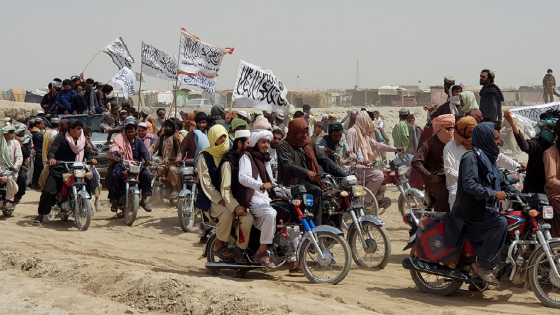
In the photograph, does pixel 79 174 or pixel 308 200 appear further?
pixel 79 174

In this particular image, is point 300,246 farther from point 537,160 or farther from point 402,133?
point 402,133

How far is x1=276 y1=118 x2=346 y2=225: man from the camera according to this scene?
851cm

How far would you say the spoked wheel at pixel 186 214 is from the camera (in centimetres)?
1177

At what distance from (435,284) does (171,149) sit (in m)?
7.57

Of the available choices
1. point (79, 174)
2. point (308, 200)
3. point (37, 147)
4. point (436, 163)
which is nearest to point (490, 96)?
point (436, 163)

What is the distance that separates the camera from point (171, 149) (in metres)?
13.9

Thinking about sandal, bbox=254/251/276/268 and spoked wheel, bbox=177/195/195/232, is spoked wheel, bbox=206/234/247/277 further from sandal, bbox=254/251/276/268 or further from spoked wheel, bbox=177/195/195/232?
spoked wheel, bbox=177/195/195/232

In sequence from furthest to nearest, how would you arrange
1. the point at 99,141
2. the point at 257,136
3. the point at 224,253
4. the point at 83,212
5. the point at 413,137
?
the point at 413,137
the point at 99,141
the point at 83,212
the point at 224,253
the point at 257,136

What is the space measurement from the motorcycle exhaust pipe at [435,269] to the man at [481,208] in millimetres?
178

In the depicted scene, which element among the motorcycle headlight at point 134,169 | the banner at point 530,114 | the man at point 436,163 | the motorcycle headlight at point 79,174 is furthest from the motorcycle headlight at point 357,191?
the motorcycle headlight at point 79,174

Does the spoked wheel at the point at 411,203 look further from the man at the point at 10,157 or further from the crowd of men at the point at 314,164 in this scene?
the man at the point at 10,157

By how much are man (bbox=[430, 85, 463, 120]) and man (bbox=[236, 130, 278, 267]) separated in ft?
16.8

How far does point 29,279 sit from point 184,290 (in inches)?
90.6

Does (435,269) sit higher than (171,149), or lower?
lower
